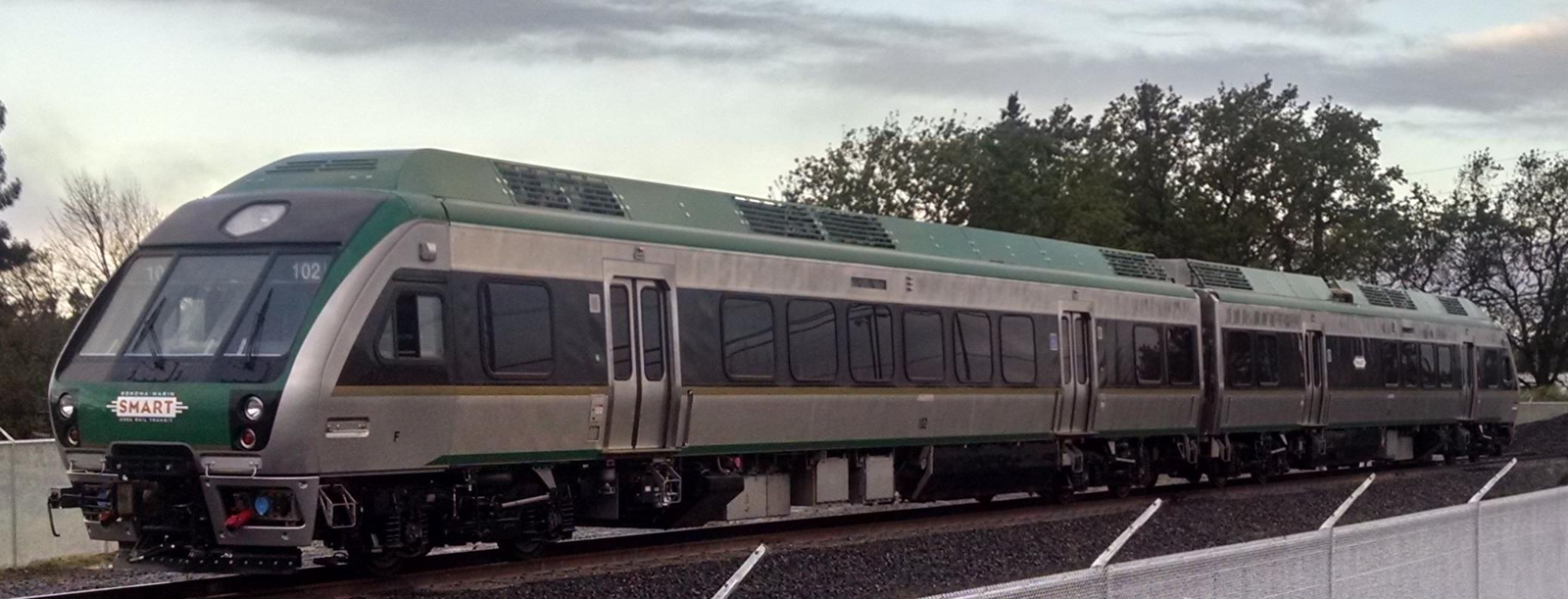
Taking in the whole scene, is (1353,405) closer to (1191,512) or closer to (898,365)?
Result: (1191,512)

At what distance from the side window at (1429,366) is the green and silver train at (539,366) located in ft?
37.0

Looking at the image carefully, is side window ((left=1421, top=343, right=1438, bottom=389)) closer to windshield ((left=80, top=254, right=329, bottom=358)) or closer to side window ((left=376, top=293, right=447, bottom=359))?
side window ((left=376, top=293, right=447, bottom=359))

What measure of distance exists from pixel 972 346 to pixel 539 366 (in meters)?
7.12

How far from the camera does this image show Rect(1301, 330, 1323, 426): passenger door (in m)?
27.7

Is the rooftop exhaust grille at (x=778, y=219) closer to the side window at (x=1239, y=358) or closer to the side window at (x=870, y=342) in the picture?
the side window at (x=870, y=342)

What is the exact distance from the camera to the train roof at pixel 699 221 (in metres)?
13.7

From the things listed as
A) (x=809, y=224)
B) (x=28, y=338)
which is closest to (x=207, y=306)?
(x=809, y=224)

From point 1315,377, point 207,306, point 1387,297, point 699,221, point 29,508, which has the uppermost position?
point 699,221

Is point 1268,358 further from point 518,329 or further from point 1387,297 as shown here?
point 518,329

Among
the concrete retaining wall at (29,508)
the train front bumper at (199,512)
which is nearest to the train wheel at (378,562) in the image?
the train front bumper at (199,512)

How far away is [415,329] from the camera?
41.2ft

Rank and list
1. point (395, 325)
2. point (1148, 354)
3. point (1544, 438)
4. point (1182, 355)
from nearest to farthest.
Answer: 1. point (395, 325)
2. point (1148, 354)
3. point (1182, 355)
4. point (1544, 438)

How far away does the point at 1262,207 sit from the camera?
6194 centimetres

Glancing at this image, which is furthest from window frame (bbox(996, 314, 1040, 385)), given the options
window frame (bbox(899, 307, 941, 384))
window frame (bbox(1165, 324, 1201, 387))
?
window frame (bbox(1165, 324, 1201, 387))
